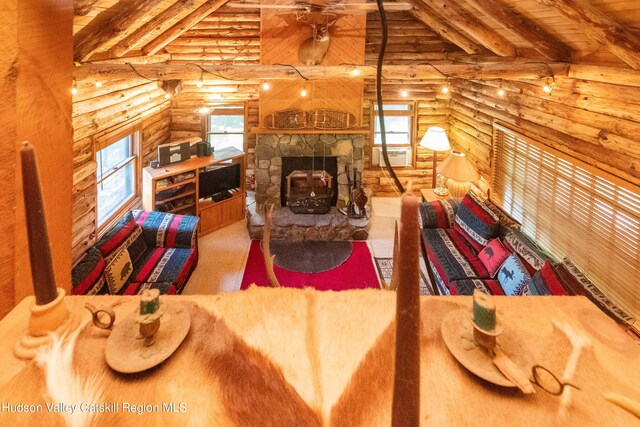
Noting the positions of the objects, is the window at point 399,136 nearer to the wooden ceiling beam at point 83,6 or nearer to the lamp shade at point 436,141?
the lamp shade at point 436,141

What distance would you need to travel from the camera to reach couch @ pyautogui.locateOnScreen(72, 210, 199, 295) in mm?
4262

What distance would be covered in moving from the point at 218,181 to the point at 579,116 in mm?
5403

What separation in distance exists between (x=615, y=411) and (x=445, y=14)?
261 inches

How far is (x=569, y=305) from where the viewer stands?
2.15 feet

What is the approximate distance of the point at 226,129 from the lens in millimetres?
8805

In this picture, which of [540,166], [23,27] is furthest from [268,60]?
[23,27]

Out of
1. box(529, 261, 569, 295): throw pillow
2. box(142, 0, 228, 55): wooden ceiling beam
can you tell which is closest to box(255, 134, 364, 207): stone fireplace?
box(142, 0, 228, 55): wooden ceiling beam

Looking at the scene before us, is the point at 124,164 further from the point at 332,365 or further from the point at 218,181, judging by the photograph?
the point at 332,365

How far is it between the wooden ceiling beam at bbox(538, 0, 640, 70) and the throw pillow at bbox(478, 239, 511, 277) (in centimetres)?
227

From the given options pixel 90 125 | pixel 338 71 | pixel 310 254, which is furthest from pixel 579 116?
pixel 90 125

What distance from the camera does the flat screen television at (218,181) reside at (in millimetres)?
7148

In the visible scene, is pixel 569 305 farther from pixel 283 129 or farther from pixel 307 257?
pixel 283 129

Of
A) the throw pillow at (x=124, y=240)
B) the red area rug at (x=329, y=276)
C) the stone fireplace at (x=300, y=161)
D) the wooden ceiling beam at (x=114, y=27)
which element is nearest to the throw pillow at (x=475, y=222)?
the red area rug at (x=329, y=276)

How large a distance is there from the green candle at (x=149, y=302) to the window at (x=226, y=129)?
8.36m
